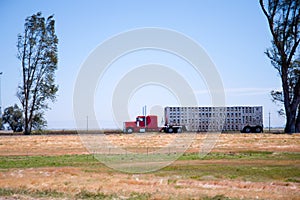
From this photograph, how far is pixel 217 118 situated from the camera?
70.9m

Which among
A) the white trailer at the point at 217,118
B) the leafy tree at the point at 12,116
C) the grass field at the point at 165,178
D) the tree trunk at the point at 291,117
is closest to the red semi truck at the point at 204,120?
the white trailer at the point at 217,118

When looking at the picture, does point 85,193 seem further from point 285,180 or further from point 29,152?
point 29,152

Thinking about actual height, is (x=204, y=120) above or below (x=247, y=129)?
above

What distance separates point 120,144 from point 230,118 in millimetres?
30823

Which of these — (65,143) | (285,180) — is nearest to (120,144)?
(65,143)

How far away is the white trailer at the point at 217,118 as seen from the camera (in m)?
68.8

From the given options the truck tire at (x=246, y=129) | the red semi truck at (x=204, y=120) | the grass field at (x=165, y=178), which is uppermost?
the red semi truck at (x=204, y=120)

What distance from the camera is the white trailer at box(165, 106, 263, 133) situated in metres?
68.8

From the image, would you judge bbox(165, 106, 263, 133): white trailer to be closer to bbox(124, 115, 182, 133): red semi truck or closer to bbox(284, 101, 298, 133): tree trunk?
bbox(124, 115, 182, 133): red semi truck

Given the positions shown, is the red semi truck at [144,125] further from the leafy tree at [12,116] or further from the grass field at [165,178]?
the leafy tree at [12,116]

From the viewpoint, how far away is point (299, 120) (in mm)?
63938

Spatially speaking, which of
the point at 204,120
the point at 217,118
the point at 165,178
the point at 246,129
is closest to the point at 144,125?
the point at 204,120

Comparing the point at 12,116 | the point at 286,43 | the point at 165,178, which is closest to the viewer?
the point at 165,178

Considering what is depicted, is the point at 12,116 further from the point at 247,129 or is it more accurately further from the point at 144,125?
the point at 247,129
